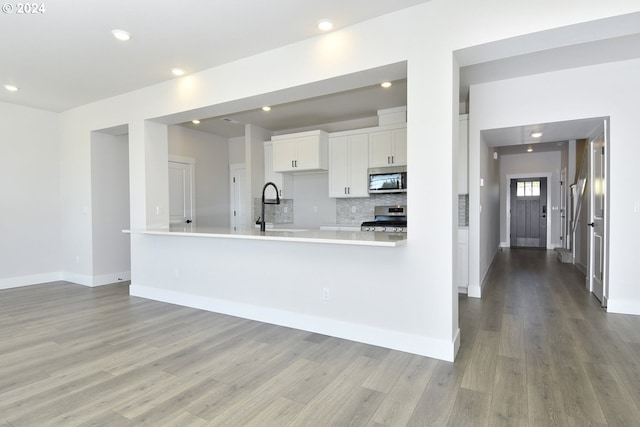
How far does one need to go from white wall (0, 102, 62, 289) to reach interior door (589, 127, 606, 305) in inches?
303

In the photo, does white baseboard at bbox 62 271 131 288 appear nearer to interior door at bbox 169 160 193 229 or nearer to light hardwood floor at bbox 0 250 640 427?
interior door at bbox 169 160 193 229

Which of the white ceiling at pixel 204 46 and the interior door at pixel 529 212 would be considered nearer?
the white ceiling at pixel 204 46

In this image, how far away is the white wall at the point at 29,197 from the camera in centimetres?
520

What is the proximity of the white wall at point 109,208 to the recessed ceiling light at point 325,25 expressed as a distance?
4117 mm

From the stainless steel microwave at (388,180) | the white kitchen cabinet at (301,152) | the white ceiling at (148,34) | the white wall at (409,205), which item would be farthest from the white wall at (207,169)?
the stainless steel microwave at (388,180)

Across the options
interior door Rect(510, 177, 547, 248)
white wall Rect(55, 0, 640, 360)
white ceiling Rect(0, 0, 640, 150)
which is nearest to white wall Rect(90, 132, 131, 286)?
white ceiling Rect(0, 0, 640, 150)

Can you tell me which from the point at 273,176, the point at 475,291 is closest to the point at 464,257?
the point at 475,291

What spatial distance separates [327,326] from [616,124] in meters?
3.69

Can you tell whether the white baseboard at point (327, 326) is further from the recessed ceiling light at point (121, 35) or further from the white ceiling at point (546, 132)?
the white ceiling at point (546, 132)

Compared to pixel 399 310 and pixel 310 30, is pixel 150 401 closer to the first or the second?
pixel 399 310

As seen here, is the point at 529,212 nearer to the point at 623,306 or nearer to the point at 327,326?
the point at 623,306

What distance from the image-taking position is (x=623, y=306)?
3756 mm

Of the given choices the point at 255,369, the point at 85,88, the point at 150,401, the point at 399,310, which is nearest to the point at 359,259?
the point at 399,310

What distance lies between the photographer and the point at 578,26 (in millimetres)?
2236
